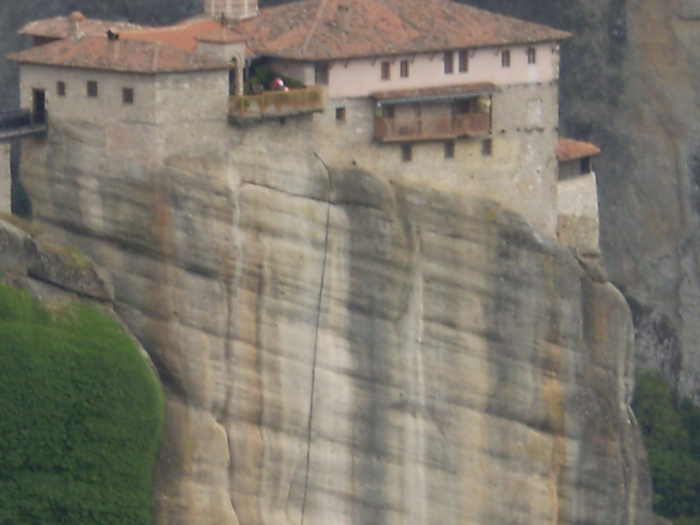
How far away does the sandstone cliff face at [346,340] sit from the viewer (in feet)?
222

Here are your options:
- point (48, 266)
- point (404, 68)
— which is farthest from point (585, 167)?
point (48, 266)

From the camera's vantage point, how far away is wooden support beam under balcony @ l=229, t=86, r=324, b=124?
6750 centimetres

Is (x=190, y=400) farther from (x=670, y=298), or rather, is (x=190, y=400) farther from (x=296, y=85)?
(x=670, y=298)

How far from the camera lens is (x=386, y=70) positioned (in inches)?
2773

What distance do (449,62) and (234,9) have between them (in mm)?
5370

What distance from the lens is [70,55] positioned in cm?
6719

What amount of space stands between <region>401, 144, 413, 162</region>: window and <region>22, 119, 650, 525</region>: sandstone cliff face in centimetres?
84

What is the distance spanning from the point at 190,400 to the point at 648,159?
24976 mm

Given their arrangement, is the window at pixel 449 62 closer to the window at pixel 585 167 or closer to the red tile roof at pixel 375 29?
the red tile roof at pixel 375 29

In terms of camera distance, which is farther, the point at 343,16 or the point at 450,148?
the point at 450,148

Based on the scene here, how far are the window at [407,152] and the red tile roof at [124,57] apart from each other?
5.67m

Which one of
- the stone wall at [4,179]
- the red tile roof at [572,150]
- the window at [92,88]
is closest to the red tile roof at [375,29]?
the red tile roof at [572,150]

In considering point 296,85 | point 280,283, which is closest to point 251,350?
point 280,283

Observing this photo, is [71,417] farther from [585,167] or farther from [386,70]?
[585,167]
